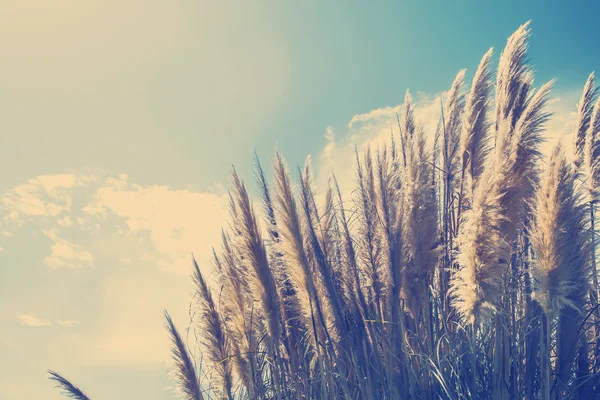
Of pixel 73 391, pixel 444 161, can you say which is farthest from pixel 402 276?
pixel 73 391

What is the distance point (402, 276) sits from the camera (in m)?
3.42

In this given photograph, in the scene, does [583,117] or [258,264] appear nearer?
[258,264]

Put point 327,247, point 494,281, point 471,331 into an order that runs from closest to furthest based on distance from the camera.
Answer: point 494,281
point 471,331
point 327,247

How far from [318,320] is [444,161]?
177 cm

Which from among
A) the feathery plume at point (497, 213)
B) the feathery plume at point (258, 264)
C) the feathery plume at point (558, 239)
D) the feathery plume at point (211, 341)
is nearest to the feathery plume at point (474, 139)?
the feathery plume at point (497, 213)

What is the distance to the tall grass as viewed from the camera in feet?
9.59

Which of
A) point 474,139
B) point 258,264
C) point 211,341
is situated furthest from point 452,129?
point 211,341

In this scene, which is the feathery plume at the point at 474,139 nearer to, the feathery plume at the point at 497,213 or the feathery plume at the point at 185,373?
the feathery plume at the point at 497,213

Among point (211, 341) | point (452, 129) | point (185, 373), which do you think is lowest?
point (185, 373)

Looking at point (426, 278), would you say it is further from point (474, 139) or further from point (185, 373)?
point (185, 373)

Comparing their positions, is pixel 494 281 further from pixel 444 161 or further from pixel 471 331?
pixel 444 161

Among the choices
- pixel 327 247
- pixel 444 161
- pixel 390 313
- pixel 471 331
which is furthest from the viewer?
pixel 444 161

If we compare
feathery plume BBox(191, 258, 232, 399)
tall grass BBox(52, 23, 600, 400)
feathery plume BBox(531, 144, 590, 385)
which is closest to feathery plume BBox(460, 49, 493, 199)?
tall grass BBox(52, 23, 600, 400)

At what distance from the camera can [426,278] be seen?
353 centimetres
